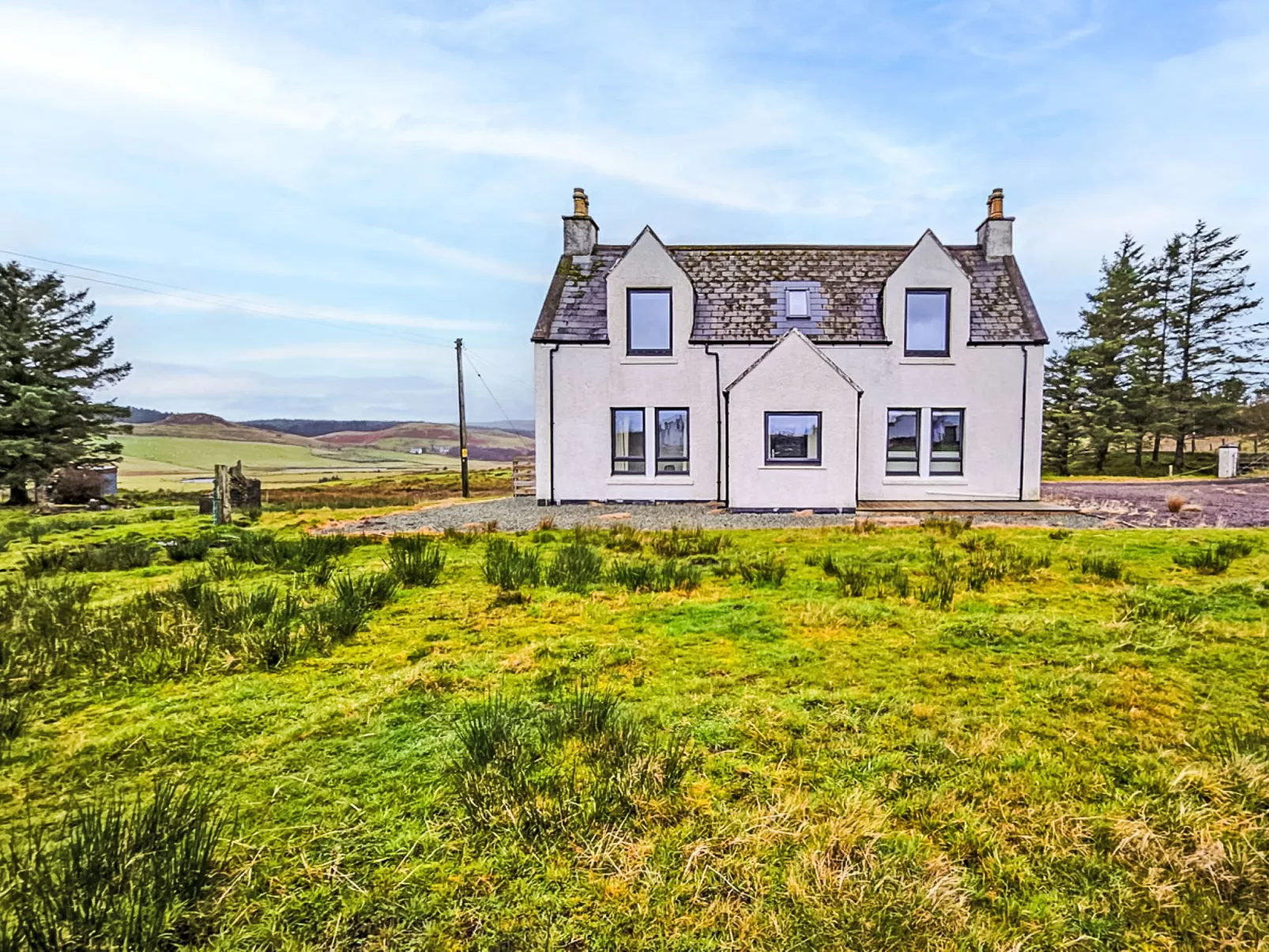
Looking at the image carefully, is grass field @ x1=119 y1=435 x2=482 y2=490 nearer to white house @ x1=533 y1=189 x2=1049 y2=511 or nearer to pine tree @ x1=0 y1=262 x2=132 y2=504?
pine tree @ x1=0 y1=262 x2=132 y2=504

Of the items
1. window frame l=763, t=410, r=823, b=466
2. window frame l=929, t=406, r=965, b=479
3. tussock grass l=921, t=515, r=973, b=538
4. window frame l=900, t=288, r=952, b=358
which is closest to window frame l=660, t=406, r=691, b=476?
window frame l=763, t=410, r=823, b=466

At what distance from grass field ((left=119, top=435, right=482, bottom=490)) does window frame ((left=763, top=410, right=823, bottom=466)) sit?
3983cm

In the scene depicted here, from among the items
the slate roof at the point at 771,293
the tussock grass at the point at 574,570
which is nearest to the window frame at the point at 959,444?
the slate roof at the point at 771,293

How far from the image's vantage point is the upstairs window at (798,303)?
61.7 ft

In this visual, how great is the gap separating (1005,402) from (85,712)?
21.0m

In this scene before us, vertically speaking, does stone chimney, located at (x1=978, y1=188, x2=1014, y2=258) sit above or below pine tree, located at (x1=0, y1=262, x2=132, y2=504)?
above

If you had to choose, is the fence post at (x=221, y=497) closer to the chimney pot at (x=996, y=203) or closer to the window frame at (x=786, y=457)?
the window frame at (x=786, y=457)

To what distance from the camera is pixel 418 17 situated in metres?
12.3

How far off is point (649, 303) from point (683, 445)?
4.55 m

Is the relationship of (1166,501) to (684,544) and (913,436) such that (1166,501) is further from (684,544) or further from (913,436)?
(684,544)

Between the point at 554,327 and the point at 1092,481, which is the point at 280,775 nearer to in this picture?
the point at 554,327

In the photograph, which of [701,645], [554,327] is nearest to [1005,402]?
[554,327]

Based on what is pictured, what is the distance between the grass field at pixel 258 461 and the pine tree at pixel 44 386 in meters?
17.5

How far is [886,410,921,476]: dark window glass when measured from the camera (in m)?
18.5
